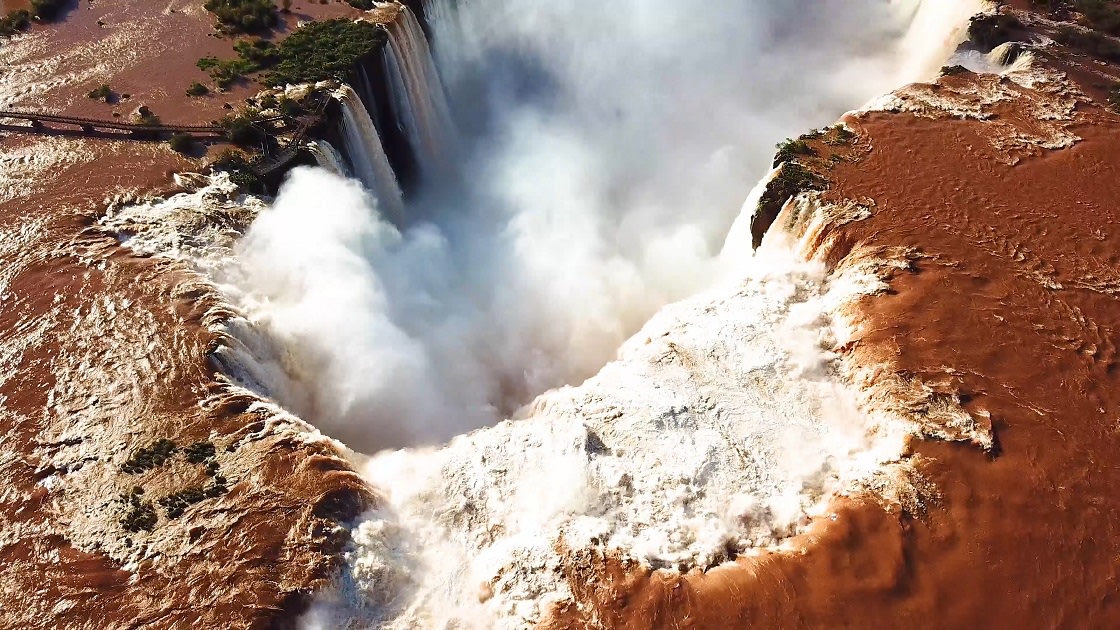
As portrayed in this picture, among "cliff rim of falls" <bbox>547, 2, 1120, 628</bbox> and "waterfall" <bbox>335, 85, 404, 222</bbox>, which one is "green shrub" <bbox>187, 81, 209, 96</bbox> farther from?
"cliff rim of falls" <bbox>547, 2, 1120, 628</bbox>

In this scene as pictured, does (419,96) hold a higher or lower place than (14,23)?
higher

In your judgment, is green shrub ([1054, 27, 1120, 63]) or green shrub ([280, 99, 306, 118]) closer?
green shrub ([280, 99, 306, 118])

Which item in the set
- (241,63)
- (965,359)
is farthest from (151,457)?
(965,359)

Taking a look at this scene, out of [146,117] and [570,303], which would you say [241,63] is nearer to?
[146,117]

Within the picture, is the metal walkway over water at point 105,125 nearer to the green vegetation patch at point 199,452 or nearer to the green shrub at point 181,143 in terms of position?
the green shrub at point 181,143

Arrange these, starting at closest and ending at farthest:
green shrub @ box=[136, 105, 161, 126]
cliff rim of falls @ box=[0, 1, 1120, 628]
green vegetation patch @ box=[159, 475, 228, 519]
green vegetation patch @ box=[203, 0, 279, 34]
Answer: cliff rim of falls @ box=[0, 1, 1120, 628], green vegetation patch @ box=[159, 475, 228, 519], green shrub @ box=[136, 105, 161, 126], green vegetation patch @ box=[203, 0, 279, 34]

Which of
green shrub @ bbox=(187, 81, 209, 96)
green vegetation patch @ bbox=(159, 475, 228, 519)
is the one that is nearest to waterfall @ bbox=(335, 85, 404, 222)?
green shrub @ bbox=(187, 81, 209, 96)

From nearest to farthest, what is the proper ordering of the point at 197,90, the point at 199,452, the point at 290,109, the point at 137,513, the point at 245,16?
the point at 137,513 → the point at 199,452 → the point at 290,109 → the point at 197,90 → the point at 245,16
